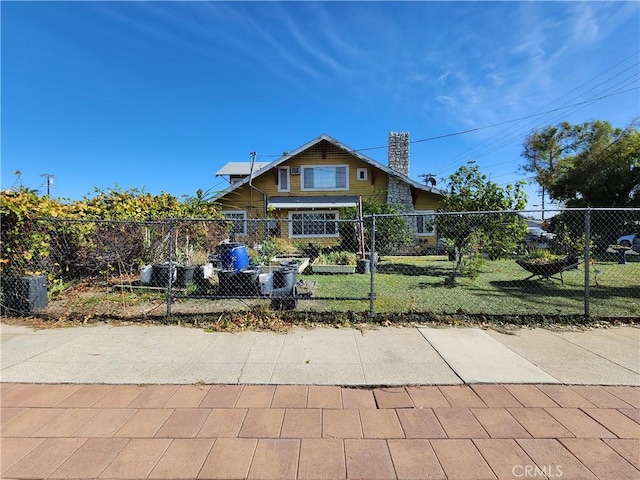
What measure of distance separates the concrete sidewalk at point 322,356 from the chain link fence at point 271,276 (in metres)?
0.69

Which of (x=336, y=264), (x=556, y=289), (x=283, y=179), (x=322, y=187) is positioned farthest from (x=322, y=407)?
(x=283, y=179)

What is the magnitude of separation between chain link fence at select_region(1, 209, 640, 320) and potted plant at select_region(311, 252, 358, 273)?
3cm

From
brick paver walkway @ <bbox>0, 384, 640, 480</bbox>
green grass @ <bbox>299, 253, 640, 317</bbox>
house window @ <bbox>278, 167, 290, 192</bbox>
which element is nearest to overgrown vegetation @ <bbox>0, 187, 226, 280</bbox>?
brick paver walkway @ <bbox>0, 384, 640, 480</bbox>

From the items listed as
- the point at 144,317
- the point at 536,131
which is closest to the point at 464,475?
the point at 144,317

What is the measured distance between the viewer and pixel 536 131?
32.5 m

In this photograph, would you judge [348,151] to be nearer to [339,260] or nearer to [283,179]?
[283,179]

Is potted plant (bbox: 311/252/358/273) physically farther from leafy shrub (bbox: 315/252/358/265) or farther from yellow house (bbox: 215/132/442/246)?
yellow house (bbox: 215/132/442/246)

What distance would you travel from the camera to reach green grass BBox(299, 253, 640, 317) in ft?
19.3

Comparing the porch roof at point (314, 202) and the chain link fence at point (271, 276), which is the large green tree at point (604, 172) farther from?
the porch roof at point (314, 202)

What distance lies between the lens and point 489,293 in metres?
7.41

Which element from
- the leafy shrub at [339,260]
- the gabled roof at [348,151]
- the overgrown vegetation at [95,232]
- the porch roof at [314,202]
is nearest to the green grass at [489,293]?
the leafy shrub at [339,260]

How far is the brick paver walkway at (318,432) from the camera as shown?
7.32 feet

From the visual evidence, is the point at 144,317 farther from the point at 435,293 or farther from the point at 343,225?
the point at 343,225

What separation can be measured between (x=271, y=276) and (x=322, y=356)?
269 centimetres
